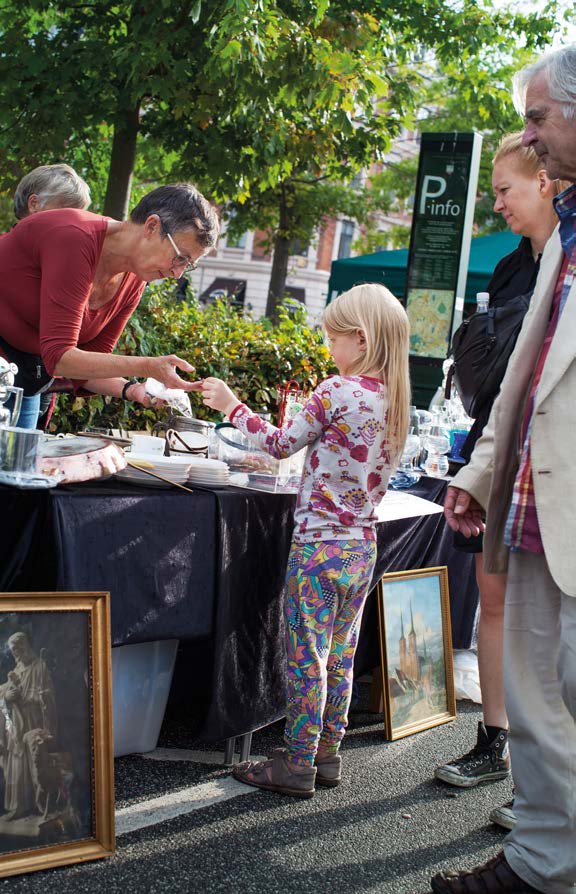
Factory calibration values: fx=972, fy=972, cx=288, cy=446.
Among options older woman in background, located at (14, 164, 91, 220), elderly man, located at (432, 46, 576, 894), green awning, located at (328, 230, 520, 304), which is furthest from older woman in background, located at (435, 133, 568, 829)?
green awning, located at (328, 230, 520, 304)

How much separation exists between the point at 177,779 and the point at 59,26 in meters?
7.64

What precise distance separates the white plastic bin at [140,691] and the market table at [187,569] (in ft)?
0.43

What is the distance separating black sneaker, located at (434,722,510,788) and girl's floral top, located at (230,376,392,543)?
0.92 meters

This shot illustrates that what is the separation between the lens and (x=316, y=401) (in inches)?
117

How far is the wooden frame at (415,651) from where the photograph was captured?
370 cm

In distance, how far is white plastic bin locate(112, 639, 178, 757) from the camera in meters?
2.94

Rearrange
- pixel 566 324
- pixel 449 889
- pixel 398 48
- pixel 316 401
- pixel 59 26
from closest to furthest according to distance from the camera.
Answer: pixel 566 324 → pixel 449 889 → pixel 316 401 → pixel 59 26 → pixel 398 48

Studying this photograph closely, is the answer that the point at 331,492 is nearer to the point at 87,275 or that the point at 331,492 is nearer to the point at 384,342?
the point at 384,342

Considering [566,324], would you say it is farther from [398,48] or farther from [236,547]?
[398,48]

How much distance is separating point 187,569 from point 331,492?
1.63ft

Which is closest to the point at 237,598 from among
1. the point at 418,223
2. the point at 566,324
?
the point at 566,324

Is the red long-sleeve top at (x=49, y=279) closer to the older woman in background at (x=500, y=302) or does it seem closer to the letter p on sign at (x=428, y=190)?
the older woman in background at (x=500, y=302)

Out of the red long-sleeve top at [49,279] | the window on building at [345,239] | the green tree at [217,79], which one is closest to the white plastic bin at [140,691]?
the red long-sleeve top at [49,279]

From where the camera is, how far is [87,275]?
3033mm
